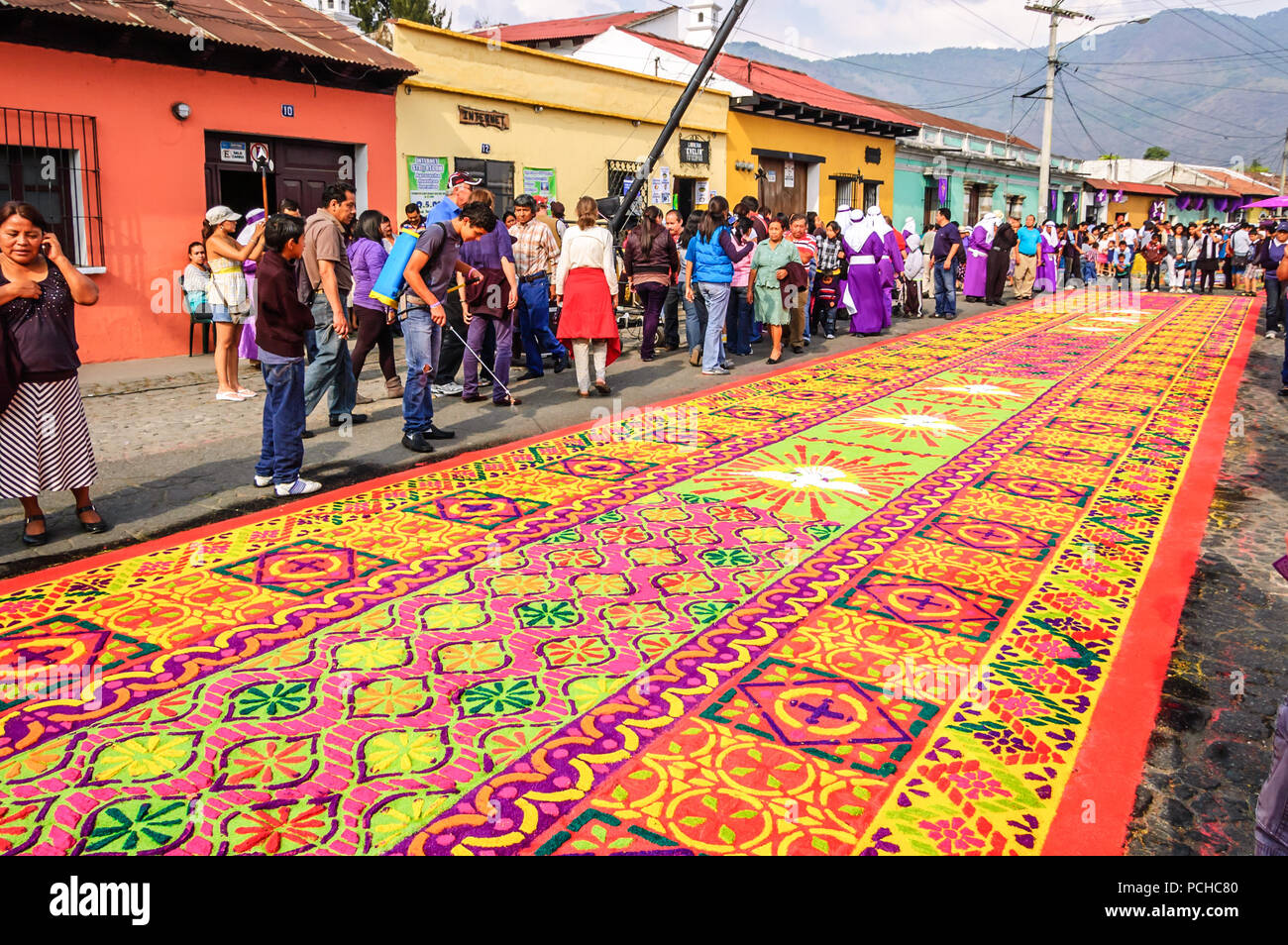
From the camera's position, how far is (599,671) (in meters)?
3.57

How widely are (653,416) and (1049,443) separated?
3.10 meters

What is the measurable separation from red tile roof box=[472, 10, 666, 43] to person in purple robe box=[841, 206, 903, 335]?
13040mm

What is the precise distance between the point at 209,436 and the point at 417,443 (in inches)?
71.2

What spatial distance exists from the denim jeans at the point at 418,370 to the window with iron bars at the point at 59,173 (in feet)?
19.5

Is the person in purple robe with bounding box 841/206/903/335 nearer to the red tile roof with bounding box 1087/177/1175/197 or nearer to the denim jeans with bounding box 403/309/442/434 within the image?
the denim jeans with bounding box 403/309/442/434

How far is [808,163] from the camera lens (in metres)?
24.9

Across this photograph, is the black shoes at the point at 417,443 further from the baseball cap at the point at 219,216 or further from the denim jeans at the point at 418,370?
the baseball cap at the point at 219,216

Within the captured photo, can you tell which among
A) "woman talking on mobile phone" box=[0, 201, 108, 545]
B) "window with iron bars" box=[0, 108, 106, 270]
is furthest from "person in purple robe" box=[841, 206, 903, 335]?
"woman talking on mobile phone" box=[0, 201, 108, 545]

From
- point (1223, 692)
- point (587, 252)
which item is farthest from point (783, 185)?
point (1223, 692)

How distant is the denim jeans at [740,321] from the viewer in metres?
11.9

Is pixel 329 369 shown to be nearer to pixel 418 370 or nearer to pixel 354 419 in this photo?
pixel 354 419
